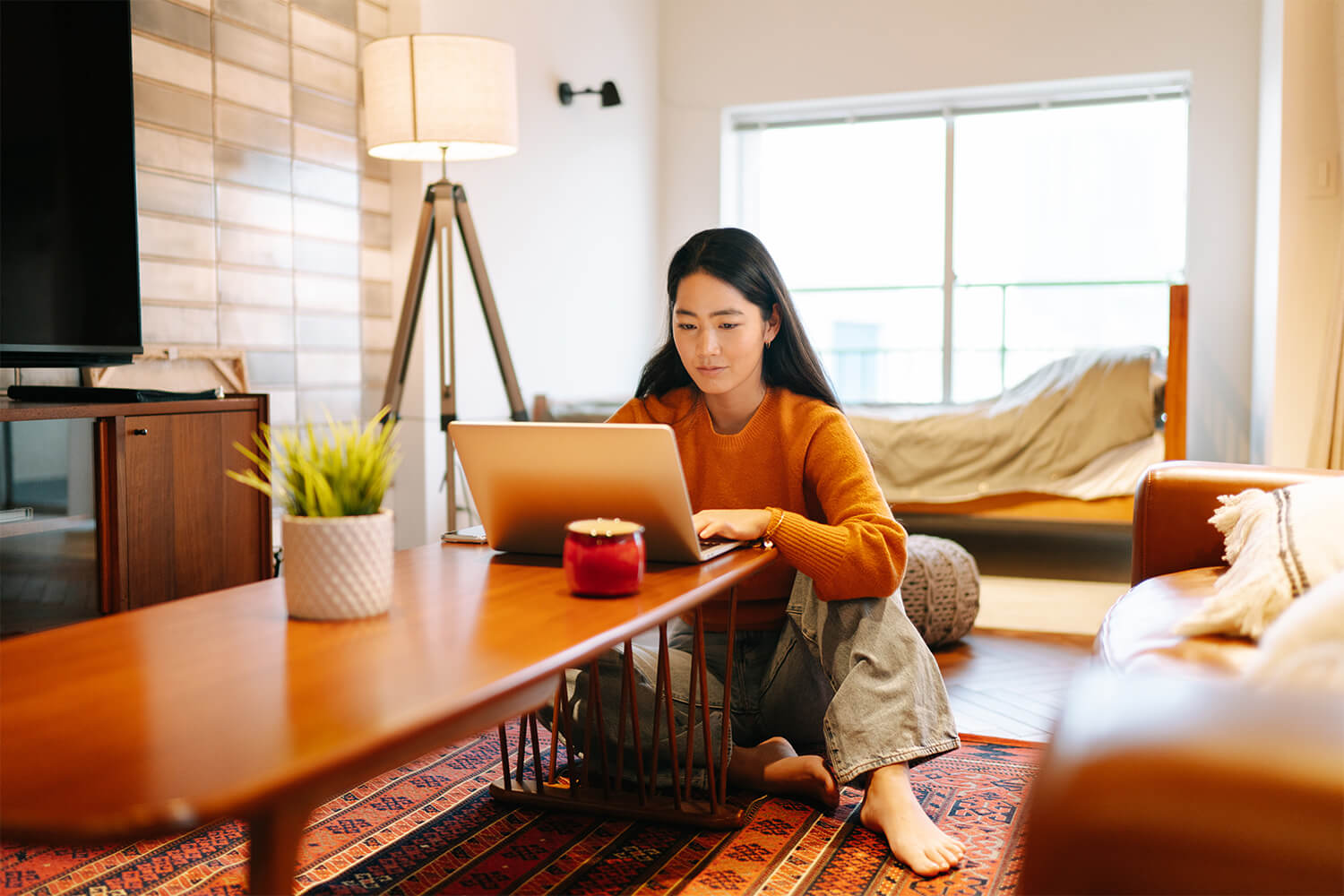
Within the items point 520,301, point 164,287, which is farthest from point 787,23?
point 164,287

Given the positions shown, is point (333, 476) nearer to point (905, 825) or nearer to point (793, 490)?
point (793, 490)

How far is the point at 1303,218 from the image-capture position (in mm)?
3486

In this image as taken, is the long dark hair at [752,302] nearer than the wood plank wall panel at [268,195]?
Yes

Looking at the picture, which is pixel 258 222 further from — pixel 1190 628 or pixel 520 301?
pixel 1190 628

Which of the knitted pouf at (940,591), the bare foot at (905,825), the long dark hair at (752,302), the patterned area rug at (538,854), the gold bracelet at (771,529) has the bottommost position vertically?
the patterned area rug at (538,854)

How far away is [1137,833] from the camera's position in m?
0.51

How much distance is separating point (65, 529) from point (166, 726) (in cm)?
150

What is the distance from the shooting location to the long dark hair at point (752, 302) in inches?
69.6

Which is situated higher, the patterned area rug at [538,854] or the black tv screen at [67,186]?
the black tv screen at [67,186]

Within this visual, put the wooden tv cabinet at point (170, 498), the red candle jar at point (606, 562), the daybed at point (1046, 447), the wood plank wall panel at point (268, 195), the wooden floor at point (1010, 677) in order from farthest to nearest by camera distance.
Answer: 1. the daybed at point (1046, 447)
2. the wood plank wall panel at point (268, 195)
3. the wooden floor at point (1010, 677)
4. the wooden tv cabinet at point (170, 498)
5. the red candle jar at point (606, 562)

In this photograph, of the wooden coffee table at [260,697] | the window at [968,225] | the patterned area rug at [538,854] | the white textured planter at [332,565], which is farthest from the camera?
the window at [968,225]

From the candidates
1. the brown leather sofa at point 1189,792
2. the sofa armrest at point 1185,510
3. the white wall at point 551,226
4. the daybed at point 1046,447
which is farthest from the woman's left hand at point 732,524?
the daybed at point 1046,447

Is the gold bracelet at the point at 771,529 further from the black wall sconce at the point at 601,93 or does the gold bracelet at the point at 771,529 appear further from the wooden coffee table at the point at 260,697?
the black wall sconce at the point at 601,93

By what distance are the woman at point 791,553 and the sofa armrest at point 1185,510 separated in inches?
20.3
